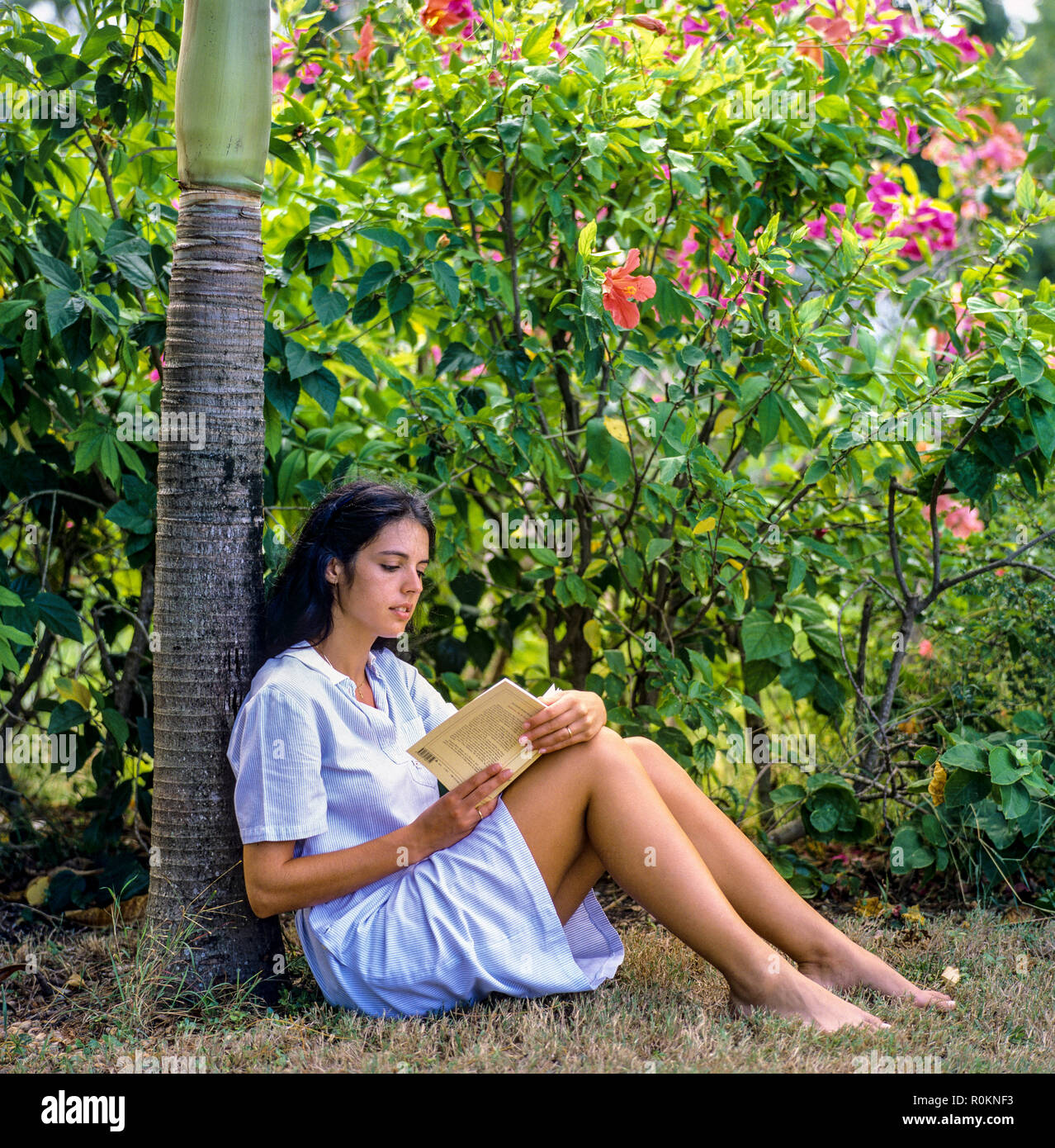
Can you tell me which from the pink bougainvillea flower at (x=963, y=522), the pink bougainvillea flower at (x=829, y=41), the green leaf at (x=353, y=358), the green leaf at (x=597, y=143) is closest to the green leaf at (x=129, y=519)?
the green leaf at (x=353, y=358)

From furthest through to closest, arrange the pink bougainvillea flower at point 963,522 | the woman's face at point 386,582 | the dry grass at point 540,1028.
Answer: the pink bougainvillea flower at point 963,522 < the woman's face at point 386,582 < the dry grass at point 540,1028

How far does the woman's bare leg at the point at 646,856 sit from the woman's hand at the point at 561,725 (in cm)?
3

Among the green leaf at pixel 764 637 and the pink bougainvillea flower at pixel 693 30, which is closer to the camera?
the green leaf at pixel 764 637

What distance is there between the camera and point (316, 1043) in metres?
2.15

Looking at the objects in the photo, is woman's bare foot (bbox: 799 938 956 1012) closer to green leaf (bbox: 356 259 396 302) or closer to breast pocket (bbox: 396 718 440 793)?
breast pocket (bbox: 396 718 440 793)

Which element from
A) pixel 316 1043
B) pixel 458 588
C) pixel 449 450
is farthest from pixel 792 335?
pixel 316 1043

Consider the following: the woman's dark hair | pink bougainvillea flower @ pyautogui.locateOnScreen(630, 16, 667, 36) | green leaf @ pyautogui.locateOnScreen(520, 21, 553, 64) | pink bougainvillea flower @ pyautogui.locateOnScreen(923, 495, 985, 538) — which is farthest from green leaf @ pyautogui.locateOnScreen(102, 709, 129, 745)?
pink bougainvillea flower @ pyautogui.locateOnScreen(923, 495, 985, 538)

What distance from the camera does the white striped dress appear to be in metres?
2.25

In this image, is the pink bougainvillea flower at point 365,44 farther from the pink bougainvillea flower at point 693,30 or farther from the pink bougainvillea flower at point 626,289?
the pink bougainvillea flower at point 626,289

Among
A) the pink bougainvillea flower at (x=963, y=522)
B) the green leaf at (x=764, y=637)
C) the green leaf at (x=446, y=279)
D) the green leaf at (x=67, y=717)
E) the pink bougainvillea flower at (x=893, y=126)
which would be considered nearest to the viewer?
the green leaf at (x=446, y=279)

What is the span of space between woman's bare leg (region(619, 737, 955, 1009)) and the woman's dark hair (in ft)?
2.39

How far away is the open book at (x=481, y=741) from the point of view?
2.28 m

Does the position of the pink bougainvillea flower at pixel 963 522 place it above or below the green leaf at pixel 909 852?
above
